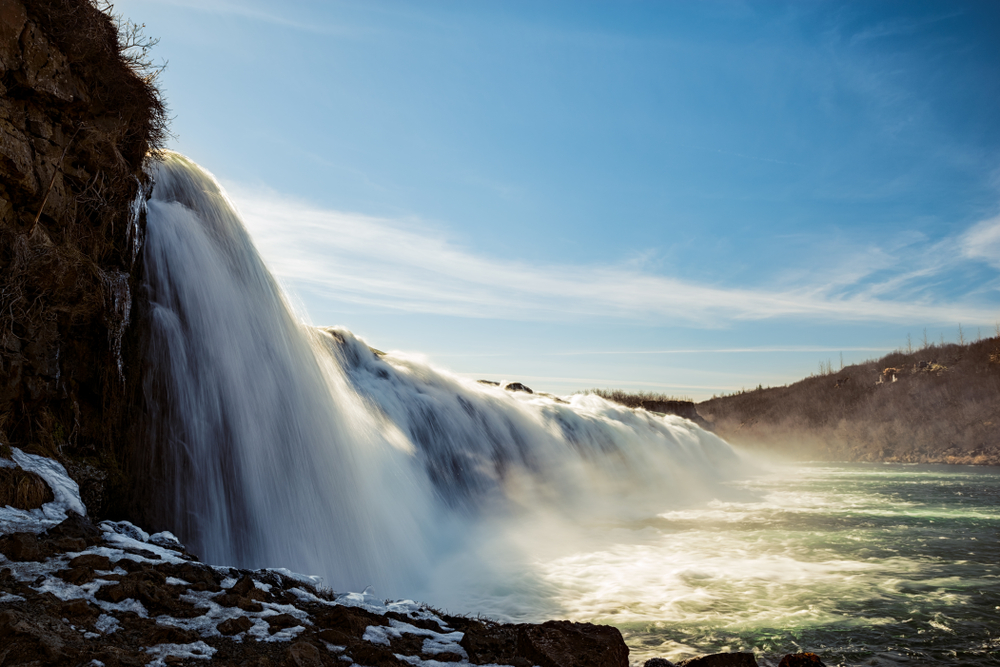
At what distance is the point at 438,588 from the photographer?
8.59 metres

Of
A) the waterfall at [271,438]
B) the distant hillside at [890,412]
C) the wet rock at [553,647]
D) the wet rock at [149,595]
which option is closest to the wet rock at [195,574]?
the wet rock at [149,595]

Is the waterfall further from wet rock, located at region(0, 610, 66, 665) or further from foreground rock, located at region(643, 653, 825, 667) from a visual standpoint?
foreground rock, located at region(643, 653, 825, 667)

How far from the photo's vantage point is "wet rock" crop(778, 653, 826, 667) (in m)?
4.02

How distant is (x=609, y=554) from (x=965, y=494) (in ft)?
59.1

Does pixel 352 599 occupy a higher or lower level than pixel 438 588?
higher

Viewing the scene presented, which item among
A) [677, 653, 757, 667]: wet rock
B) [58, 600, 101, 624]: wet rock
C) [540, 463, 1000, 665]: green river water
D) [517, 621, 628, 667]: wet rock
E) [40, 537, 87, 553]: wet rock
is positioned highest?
[40, 537, 87, 553]: wet rock

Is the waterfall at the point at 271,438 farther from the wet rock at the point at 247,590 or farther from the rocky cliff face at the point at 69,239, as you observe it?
the wet rock at the point at 247,590

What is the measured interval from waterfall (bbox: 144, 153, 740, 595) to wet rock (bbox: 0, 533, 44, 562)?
2793mm

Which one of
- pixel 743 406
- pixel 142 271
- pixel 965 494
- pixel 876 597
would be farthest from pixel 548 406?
pixel 743 406

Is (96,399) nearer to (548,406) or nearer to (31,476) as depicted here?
(31,476)

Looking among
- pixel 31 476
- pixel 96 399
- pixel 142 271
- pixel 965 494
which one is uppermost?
pixel 142 271

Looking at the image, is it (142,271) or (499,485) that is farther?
(499,485)

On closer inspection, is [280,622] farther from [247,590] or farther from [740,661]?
[740,661]

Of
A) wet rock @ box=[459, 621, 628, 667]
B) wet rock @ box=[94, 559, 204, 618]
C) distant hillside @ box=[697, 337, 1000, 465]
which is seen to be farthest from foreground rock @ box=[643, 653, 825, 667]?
distant hillside @ box=[697, 337, 1000, 465]
